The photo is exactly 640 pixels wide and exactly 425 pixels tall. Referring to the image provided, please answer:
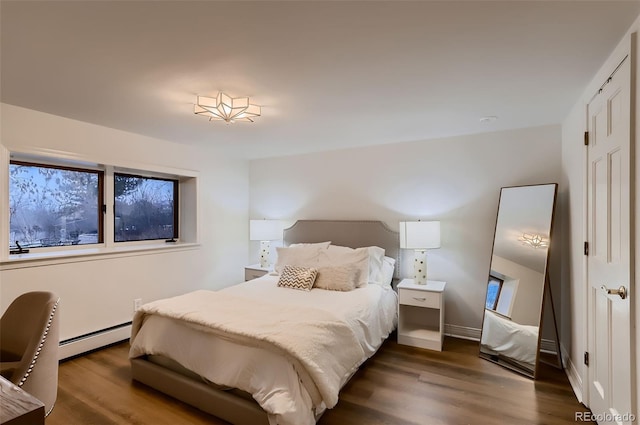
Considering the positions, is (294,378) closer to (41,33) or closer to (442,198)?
(41,33)

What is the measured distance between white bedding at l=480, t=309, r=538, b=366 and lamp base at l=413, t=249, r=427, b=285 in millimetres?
663

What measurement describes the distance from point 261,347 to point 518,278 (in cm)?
237

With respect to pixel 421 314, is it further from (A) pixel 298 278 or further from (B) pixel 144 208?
(B) pixel 144 208

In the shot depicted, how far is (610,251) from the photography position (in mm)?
1774

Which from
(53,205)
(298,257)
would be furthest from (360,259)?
(53,205)

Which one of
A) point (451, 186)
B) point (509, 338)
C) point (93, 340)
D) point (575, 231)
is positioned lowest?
point (93, 340)

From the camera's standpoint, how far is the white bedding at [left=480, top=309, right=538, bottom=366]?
2623 mm

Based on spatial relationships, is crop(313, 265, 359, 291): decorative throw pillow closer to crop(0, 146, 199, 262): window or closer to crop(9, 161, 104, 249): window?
crop(0, 146, 199, 262): window

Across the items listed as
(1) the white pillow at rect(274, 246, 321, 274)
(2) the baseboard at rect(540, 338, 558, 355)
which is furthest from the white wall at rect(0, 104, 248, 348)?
(2) the baseboard at rect(540, 338, 558, 355)

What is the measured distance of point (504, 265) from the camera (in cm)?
298

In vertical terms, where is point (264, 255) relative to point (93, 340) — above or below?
above

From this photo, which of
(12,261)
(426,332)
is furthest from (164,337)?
(426,332)

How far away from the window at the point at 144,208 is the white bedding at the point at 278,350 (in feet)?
4.98

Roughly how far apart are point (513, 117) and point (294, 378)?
2811mm
